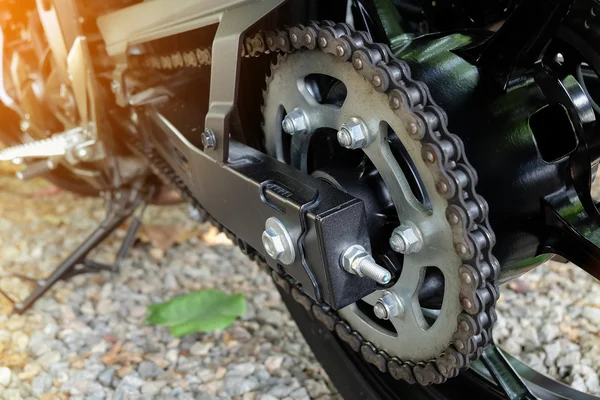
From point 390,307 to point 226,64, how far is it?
16.2 inches

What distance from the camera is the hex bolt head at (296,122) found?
92cm

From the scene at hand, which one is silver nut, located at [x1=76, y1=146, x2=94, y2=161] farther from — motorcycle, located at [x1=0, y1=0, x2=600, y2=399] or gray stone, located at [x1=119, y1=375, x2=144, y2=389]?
gray stone, located at [x1=119, y1=375, x2=144, y2=389]

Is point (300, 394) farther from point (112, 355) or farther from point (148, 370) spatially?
point (112, 355)

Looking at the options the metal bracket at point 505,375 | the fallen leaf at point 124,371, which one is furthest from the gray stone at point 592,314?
the fallen leaf at point 124,371

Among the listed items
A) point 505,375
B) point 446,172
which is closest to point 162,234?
point 505,375

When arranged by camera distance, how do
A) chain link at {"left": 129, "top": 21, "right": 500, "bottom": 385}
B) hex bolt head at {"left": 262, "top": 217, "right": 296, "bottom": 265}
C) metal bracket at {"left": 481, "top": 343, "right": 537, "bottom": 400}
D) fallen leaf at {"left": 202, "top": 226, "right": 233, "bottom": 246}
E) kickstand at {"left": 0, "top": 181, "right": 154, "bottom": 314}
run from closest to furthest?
chain link at {"left": 129, "top": 21, "right": 500, "bottom": 385} < hex bolt head at {"left": 262, "top": 217, "right": 296, "bottom": 265} < metal bracket at {"left": 481, "top": 343, "right": 537, "bottom": 400} < kickstand at {"left": 0, "top": 181, "right": 154, "bottom": 314} < fallen leaf at {"left": 202, "top": 226, "right": 233, "bottom": 246}

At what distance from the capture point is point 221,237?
193cm

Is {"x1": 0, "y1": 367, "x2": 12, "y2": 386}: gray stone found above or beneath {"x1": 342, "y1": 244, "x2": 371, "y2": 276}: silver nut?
beneath

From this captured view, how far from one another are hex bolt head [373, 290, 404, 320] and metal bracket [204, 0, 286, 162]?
1.07 feet

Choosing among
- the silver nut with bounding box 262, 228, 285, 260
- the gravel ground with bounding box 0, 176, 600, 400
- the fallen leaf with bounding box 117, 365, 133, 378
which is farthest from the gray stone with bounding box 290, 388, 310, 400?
the silver nut with bounding box 262, 228, 285, 260

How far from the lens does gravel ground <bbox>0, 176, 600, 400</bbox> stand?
131 centimetres

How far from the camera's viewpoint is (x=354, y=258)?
0.83 m

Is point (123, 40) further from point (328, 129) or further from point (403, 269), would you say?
point (403, 269)

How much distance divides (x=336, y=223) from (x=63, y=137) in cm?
87
